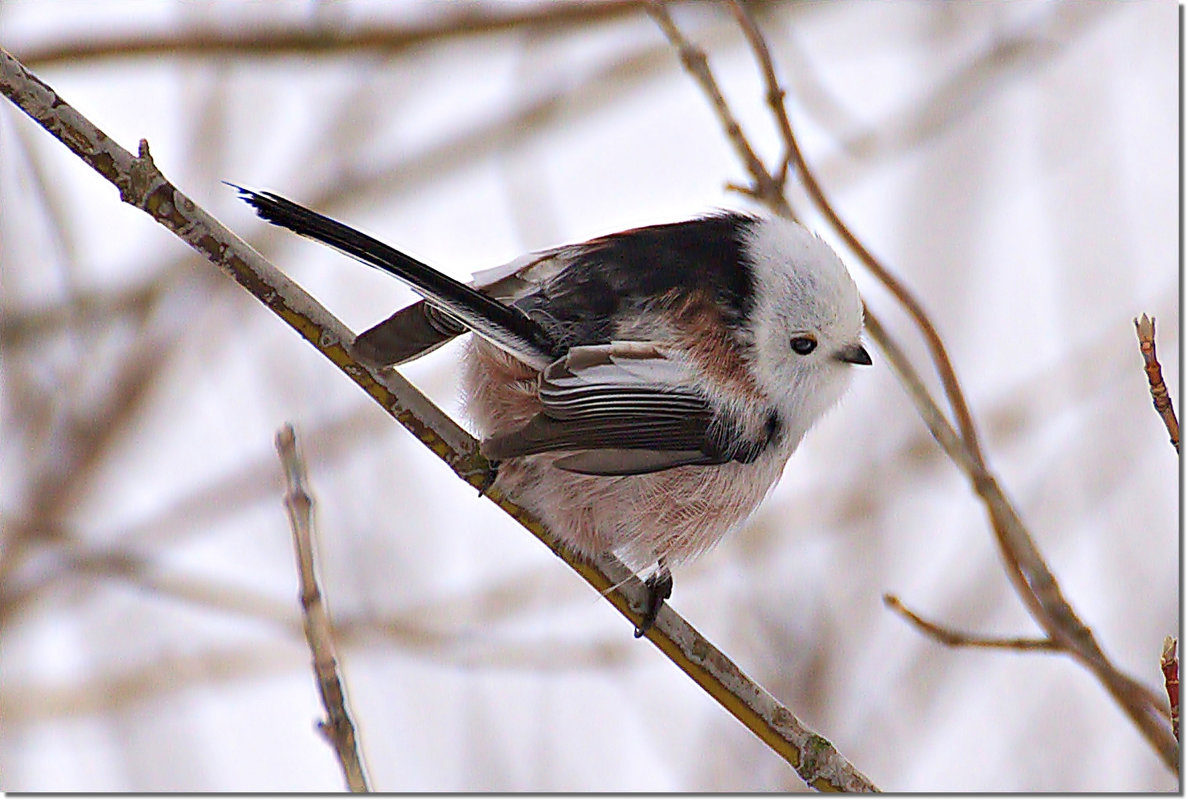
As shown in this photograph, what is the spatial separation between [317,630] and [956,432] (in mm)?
897

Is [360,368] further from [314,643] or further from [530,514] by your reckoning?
[314,643]

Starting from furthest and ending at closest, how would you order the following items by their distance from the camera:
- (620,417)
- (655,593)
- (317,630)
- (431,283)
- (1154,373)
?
(655,593)
(620,417)
(431,283)
(1154,373)
(317,630)

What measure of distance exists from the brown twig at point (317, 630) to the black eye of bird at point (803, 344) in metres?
1.06

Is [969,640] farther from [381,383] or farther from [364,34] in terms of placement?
[364,34]

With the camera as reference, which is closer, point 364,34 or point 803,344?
point 803,344

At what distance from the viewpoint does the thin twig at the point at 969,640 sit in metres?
1.37

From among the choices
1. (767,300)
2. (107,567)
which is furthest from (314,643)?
(107,567)

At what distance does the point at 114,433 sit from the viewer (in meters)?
2.73

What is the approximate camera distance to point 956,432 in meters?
1.54

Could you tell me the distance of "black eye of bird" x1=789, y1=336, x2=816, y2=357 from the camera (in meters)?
2.06

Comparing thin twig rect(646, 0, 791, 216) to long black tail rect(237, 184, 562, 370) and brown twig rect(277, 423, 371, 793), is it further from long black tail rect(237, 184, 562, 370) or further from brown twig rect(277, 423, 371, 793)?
brown twig rect(277, 423, 371, 793)

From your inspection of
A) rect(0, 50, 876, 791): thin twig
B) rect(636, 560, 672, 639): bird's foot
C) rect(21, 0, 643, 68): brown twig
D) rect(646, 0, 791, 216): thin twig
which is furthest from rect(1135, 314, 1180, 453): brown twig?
rect(21, 0, 643, 68): brown twig

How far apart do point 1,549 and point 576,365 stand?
5.07 feet

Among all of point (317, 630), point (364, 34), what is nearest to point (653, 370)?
point (317, 630)
